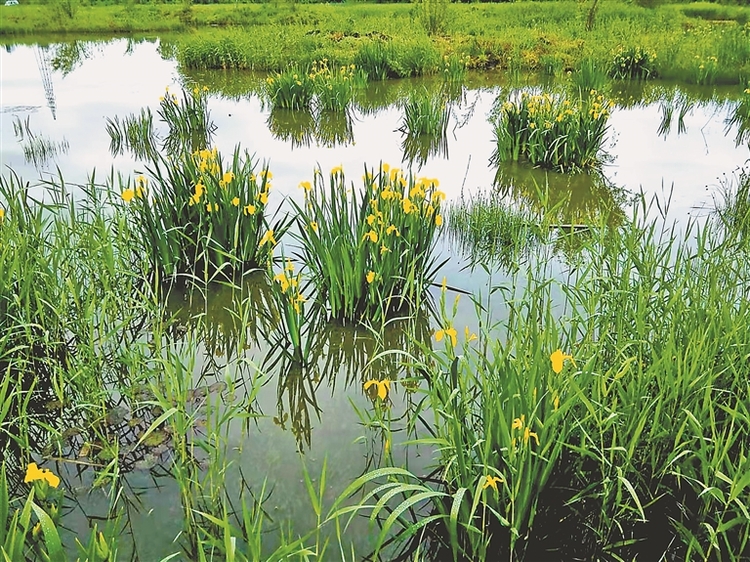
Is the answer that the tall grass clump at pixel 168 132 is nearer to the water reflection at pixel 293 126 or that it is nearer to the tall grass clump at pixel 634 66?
the water reflection at pixel 293 126

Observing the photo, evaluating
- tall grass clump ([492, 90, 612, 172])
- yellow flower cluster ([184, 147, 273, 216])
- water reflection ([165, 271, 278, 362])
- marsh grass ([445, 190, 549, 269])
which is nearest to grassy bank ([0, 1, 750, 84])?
tall grass clump ([492, 90, 612, 172])

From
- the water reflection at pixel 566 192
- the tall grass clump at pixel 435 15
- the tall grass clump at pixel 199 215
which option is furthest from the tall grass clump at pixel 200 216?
the tall grass clump at pixel 435 15

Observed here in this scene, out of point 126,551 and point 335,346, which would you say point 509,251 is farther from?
point 126,551

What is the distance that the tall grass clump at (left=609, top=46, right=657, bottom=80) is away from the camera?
464 inches

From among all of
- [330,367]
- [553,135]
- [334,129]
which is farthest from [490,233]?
[334,129]

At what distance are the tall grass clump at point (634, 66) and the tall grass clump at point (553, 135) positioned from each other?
6015 millimetres

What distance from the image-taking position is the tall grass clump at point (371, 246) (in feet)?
11.0

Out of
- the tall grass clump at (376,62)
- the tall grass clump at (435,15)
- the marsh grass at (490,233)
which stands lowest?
the marsh grass at (490,233)

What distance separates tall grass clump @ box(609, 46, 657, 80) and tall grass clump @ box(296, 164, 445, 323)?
9902 mm

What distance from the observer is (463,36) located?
51.1ft

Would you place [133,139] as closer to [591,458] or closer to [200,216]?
[200,216]

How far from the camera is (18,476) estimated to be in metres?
2.36

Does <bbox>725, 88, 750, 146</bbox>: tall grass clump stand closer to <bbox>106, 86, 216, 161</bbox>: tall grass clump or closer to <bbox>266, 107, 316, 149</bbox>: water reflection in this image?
<bbox>266, 107, 316, 149</bbox>: water reflection

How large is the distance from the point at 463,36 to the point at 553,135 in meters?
10.4
